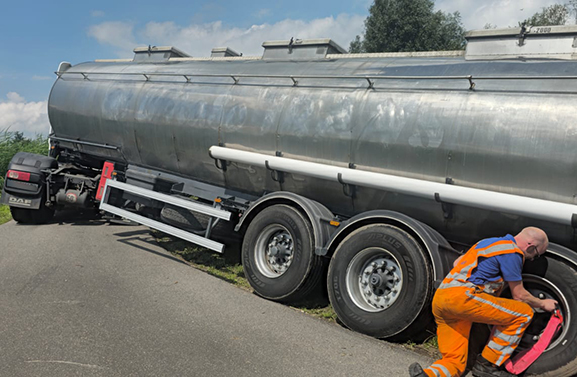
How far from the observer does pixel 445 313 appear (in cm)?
399

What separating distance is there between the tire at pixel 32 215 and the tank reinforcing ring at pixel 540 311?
8416 millimetres

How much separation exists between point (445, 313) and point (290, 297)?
1.99m

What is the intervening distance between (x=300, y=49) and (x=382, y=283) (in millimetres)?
3643

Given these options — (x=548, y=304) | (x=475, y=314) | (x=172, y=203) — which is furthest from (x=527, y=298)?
(x=172, y=203)

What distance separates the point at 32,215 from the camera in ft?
30.7

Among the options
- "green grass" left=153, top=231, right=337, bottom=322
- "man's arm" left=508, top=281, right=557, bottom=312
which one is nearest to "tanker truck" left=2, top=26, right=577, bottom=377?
"man's arm" left=508, top=281, right=557, bottom=312

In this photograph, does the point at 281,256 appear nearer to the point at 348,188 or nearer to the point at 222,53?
the point at 348,188

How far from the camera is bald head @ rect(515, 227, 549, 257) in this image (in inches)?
154

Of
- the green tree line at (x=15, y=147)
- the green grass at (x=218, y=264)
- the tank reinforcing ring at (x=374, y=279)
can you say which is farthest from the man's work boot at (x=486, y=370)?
the green tree line at (x=15, y=147)

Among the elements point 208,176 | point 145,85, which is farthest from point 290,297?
point 145,85

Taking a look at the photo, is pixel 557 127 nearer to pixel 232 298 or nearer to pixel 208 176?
pixel 232 298

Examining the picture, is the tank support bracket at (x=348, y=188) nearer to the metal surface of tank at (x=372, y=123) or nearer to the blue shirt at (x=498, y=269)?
the metal surface of tank at (x=372, y=123)

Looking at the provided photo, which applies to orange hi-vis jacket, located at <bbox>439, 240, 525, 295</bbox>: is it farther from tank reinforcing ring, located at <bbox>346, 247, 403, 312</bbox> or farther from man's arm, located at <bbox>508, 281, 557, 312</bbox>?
tank reinforcing ring, located at <bbox>346, 247, 403, 312</bbox>

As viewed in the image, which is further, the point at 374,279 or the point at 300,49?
the point at 300,49
